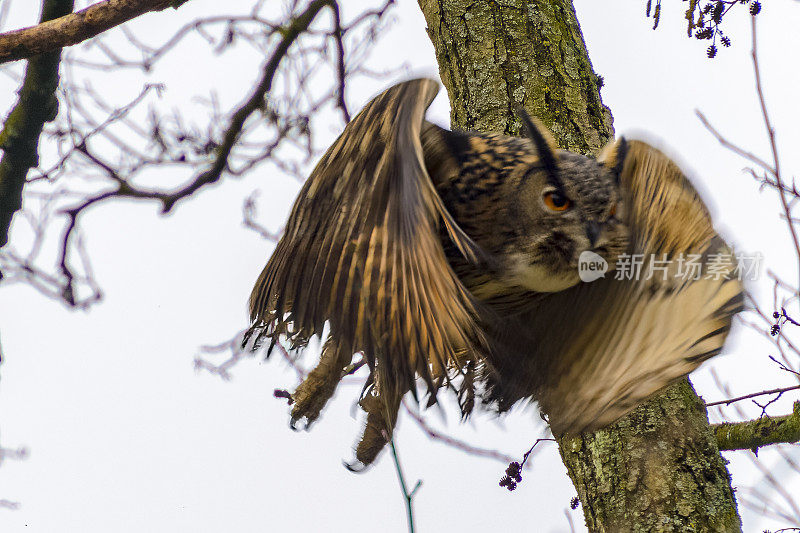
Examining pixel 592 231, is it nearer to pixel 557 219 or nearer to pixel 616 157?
pixel 557 219

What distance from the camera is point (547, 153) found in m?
1.43

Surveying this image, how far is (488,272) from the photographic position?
4.68 ft

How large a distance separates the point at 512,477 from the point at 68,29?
1644 mm

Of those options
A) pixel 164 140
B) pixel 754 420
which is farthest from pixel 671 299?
pixel 164 140

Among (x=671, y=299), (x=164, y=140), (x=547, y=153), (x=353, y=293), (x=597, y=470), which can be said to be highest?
(x=164, y=140)

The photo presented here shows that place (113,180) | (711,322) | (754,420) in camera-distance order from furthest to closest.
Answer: (113,180) < (754,420) < (711,322)

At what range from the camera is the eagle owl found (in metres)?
1.16

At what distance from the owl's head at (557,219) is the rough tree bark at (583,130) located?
19.7 inches

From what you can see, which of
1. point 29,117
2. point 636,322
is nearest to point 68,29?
point 29,117

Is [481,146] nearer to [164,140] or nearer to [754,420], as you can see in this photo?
[754,420]

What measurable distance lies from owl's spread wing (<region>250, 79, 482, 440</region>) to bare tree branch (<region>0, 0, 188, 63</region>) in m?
0.81

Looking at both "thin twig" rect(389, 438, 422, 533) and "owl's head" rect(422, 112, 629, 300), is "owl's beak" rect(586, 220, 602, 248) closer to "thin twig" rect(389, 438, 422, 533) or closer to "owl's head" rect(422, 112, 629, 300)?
"owl's head" rect(422, 112, 629, 300)

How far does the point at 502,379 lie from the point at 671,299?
456 millimetres

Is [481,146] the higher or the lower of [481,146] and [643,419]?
the higher
